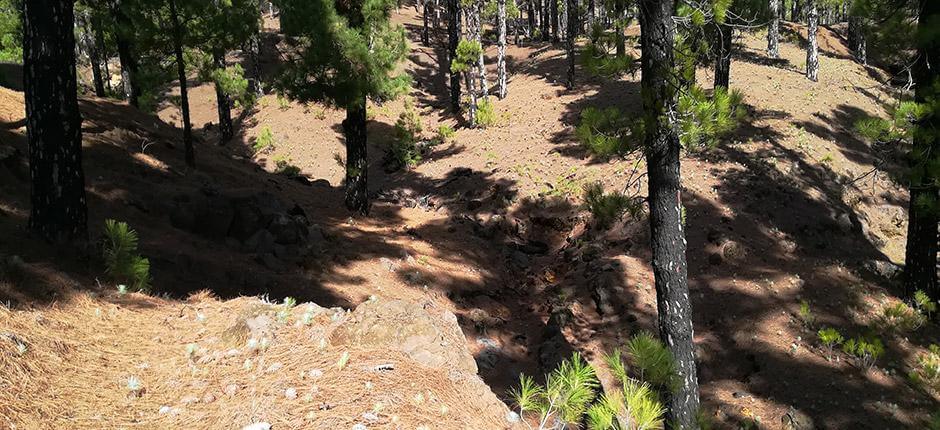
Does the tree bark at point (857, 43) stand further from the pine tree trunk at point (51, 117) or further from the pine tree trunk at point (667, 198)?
the pine tree trunk at point (51, 117)

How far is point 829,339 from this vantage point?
873 centimetres

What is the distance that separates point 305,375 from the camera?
154 inches

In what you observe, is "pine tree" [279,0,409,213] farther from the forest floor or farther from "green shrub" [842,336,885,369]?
"green shrub" [842,336,885,369]

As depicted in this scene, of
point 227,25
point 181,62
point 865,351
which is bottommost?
point 865,351

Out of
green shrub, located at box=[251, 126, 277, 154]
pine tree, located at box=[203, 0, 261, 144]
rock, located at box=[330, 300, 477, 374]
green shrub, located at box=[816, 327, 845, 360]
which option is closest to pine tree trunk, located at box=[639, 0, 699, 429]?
rock, located at box=[330, 300, 477, 374]

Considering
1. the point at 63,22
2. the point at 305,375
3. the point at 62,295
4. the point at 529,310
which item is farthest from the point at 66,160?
the point at 529,310

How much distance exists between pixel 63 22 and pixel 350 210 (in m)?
9.06

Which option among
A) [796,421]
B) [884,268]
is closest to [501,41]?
[884,268]

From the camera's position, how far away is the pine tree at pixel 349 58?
494 inches

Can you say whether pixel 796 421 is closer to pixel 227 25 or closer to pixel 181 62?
pixel 227 25

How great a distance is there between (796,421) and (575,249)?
6.43m

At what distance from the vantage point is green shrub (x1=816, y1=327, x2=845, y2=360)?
343 inches

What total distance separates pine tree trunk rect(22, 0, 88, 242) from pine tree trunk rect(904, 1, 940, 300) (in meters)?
12.5

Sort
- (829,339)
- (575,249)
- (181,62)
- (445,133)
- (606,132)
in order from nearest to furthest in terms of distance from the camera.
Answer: (606,132) < (829,339) < (575,249) < (181,62) < (445,133)
